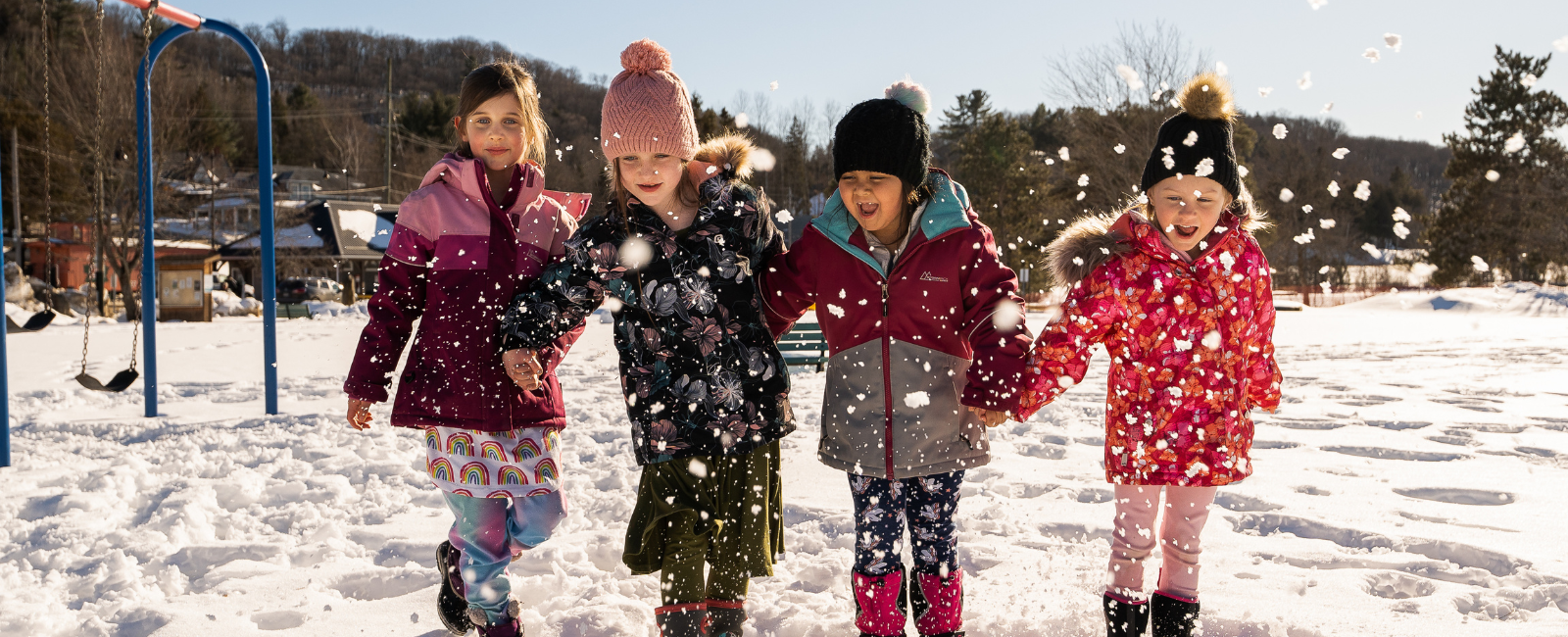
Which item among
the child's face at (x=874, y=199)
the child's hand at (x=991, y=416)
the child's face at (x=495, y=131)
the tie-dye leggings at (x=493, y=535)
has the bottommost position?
the tie-dye leggings at (x=493, y=535)

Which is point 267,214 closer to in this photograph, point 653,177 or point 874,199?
point 653,177

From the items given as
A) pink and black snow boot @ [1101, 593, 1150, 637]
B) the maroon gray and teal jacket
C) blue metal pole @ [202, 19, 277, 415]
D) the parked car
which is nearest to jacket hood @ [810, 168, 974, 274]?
the maroon gray and teal jacket

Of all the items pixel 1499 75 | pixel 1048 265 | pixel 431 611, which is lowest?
pixel 431 611

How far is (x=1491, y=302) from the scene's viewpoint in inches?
790

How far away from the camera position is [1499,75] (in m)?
38.7

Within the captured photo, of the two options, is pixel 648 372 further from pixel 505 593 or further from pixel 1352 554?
pixel 1352 554

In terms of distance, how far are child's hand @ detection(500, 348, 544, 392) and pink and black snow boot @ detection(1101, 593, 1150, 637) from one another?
1.68m

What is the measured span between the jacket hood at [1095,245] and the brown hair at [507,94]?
1.62 m

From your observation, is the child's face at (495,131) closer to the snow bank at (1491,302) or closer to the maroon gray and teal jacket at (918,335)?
the maroon gray and teal jacket at (918,335)

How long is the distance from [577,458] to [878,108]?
3119mm

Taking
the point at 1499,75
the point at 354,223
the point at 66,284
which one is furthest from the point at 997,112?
the point at 66,284

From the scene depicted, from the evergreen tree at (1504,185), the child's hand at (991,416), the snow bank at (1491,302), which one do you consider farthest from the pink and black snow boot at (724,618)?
the evergreen tree at (1504,185)

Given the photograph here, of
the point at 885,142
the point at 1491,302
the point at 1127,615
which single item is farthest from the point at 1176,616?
the point at 1491,302

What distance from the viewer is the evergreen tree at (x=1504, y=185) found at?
1331 inches
